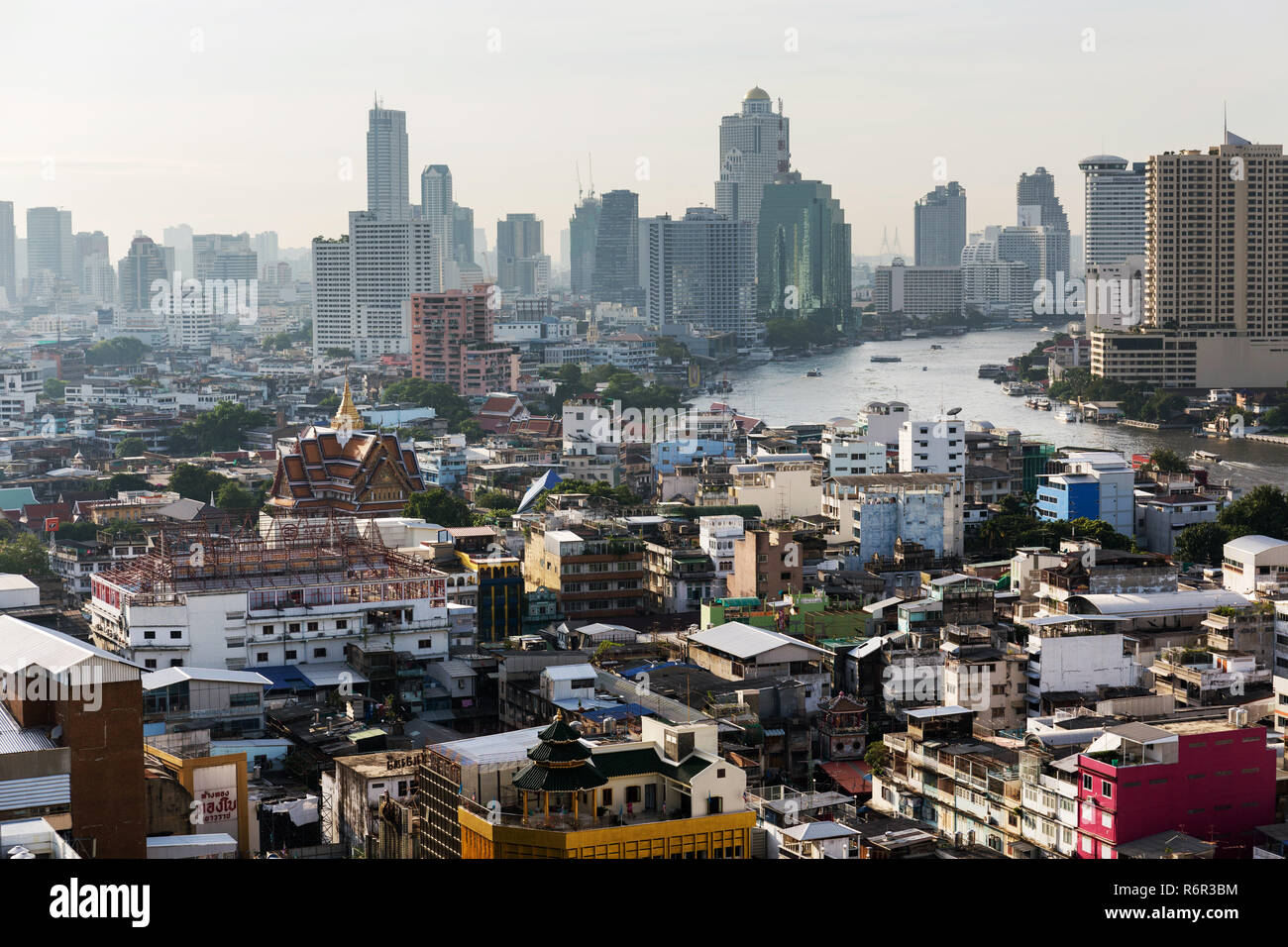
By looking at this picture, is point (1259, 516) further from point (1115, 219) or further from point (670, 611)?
point (1115, 219)

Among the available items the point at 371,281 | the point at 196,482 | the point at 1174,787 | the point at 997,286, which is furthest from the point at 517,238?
the point at 1174,787

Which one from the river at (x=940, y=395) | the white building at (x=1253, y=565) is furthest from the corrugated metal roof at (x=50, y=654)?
the river at (x=940, y=395)

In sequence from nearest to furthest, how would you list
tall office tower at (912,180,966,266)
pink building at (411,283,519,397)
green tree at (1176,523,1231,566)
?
green tree at (1176,523,1231,566)
pink building at (411,283,519,397)
tall office tower at (912,180,966,266)

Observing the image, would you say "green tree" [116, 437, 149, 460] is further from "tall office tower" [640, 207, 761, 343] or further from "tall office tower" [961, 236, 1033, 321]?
"tall office tower" [961, 236, 1033, 321]

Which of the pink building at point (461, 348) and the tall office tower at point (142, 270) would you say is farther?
the tall office tower at point (142, 270)

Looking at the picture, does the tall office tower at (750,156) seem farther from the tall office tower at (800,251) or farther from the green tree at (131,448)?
the green tree at (131,448)

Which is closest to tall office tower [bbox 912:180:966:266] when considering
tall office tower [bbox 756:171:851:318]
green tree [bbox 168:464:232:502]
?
tall office tower [bbox 756:171:851:318]

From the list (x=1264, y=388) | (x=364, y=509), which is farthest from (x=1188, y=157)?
(x=364, y=509)
